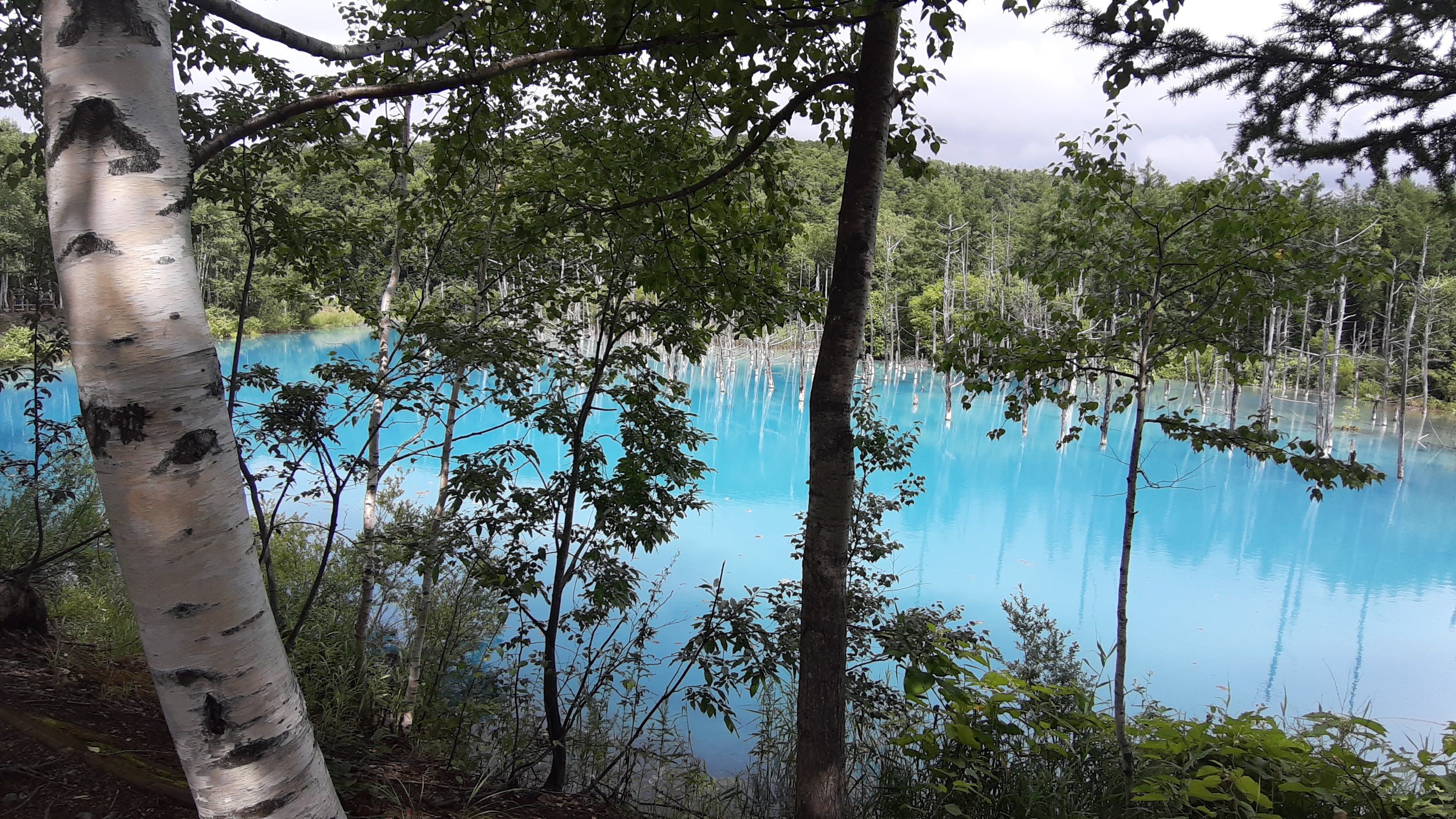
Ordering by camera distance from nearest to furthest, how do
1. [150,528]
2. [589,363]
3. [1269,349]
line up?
[150,528] < [589,363] < [1269,349]

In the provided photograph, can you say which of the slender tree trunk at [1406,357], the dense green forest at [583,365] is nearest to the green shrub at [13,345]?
the dense green forest at [583,365]

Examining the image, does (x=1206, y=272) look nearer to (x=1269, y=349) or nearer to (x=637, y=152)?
(x=637, y=152)

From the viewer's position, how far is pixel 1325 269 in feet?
9.20

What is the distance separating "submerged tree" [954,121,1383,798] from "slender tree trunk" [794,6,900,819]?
1203 millimetres

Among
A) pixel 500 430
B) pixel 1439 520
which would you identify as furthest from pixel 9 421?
pixel 1439 520

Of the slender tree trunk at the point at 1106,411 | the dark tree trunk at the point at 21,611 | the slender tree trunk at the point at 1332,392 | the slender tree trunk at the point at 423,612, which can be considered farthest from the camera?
the slender tree trunk at the point at 1332,392

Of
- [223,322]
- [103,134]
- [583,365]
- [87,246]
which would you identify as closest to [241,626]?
[87,246]

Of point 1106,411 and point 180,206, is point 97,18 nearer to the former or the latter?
point 180,206

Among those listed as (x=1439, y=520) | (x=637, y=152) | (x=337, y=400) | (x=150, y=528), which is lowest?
(x=1439, y=520)

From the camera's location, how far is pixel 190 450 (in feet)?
3.58

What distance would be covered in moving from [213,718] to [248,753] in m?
0.08

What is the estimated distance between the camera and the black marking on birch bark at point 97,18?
1084mm

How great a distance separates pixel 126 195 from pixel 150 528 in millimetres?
521

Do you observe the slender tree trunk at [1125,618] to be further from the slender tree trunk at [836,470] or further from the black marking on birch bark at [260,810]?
the black marking on birch bark at [260,810]
